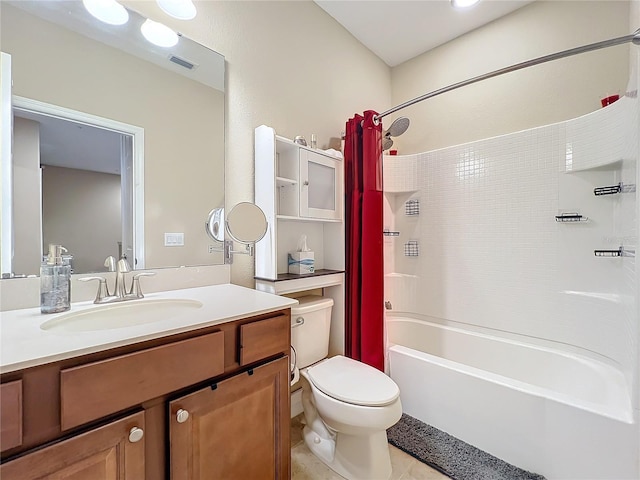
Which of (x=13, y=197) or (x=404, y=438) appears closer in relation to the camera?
(x=13, y=197)

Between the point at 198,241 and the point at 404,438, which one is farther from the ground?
the point at 198,241

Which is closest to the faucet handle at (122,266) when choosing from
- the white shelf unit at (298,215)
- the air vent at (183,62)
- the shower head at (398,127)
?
the white shelf unit at (298,215)

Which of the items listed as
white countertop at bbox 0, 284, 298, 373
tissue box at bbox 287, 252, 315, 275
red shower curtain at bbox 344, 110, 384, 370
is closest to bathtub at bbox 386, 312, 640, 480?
red shower curtain at bbox 344, 110, 384, 370

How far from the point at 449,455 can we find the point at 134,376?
4.98 ft

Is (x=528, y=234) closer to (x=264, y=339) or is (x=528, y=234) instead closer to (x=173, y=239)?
(x=264, y=339)

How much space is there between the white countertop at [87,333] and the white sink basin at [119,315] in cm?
2

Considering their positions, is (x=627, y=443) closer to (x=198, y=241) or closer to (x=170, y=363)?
(x=170, y=363)

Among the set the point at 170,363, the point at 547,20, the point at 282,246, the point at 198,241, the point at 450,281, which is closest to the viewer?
the point at 170,363

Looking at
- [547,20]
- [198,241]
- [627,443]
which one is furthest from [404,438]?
[547,20]

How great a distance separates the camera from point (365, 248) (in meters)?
1.84

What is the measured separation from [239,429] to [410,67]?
9.71 feet

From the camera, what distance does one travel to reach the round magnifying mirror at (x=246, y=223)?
4.58ft

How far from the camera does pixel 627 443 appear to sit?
3.59 feet

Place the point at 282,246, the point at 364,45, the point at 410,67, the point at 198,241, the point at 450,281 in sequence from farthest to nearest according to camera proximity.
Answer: the point at 410,67, the point at 364,45, the point at 450,281, the point at 282,246, the point at 198,241
